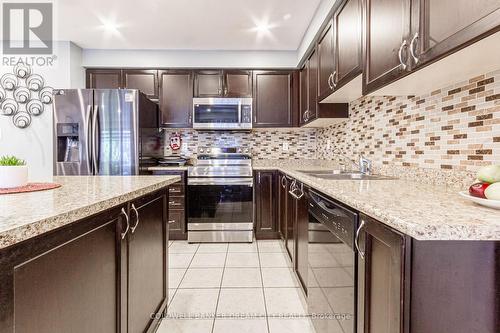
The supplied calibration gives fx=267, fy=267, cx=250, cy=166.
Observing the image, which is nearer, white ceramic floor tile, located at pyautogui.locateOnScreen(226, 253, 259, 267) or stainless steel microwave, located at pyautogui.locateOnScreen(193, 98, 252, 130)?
white ceramic floor tile, located at pyautogui.locateOnScreen(226, 253, 259, 267)

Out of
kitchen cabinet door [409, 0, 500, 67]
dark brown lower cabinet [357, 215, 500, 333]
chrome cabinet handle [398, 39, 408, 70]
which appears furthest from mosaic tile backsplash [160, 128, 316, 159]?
dark brown lower cabinet [357, 215, 500, 333]

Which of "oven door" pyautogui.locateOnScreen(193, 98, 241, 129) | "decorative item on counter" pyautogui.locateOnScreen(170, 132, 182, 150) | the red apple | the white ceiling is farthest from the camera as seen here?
"decorative item on counter" pyautogui.locateOnScreen(170, 132, 182, 150)

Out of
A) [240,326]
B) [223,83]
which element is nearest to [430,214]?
[240,326]

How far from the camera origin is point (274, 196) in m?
3.23

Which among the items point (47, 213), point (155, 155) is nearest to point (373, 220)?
point (47, 213)

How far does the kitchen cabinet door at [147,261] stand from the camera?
1.20m

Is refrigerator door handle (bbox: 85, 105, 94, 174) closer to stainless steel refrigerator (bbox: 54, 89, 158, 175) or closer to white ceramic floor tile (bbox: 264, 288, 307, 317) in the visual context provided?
stainless steel refrigerator (bbox: 54, 89, 158, 175)

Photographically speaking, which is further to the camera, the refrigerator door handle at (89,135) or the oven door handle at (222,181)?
the oven door handle at (222,181)

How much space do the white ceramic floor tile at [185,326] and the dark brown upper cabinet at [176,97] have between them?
2.38 metres

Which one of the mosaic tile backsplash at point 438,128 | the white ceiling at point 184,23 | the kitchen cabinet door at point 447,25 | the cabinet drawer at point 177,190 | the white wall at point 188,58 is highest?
the white ceiling at point 184,23

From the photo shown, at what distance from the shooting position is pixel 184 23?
281 centimetres

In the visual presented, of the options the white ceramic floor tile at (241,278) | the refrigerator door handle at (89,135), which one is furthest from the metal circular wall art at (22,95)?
the white ceramic floor tile at (241,278)

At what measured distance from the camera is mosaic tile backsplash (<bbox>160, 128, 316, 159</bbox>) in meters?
3.73

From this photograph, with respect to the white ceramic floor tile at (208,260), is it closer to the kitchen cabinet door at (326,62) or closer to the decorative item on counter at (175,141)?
the decorative item on counter at (175,141)
